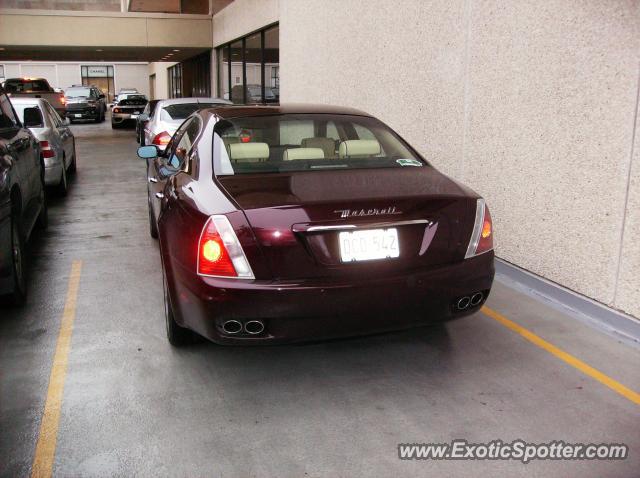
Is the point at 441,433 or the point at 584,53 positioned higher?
the point at 584,53

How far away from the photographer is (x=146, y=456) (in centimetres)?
289

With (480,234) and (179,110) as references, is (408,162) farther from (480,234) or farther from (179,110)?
(179,110)

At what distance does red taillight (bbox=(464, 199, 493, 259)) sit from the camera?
3469mm

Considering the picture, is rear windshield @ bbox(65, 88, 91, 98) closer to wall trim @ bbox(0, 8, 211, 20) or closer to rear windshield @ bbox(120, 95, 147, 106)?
rear windshield @ bbox(120, 95, 147, 106)

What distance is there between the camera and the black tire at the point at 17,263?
461 cm

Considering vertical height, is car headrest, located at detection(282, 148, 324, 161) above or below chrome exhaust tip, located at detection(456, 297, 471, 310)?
above

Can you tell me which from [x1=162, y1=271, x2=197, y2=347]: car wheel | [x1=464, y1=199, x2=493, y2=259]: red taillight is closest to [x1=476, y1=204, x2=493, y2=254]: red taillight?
[x1=464, y1=199, x2=493, y2=259]: red taillight

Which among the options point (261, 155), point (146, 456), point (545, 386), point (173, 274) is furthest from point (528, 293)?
point (146, 456)

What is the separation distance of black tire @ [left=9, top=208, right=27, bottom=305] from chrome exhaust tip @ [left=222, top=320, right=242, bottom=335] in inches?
85.3

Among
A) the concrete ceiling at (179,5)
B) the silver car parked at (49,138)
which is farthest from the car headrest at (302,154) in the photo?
the concrete ceiling at (179,5)

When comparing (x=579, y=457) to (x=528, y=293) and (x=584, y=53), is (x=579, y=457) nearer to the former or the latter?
(x=528, y=293)

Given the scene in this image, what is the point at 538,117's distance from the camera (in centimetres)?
518

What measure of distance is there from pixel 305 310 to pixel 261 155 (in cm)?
129

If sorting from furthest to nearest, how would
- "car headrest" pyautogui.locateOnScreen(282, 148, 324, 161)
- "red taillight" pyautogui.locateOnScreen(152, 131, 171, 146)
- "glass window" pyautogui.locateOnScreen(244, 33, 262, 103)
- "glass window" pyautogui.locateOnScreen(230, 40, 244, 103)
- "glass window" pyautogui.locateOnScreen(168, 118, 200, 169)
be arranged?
"glass window" pyautogui.locateOnScreen(230, 40, 244, 103) → "glass window" pyautogui.locateOnScreen(244, 33, 262, 103) → "red taillight" pyautogui.locateOnScreen(152, 131, 171, 146) → "glass window" pyautogui.locateOnScreen(168, 118, 200, 169) → "car headrest" pyautogui.locateOnScreen(282, 148, 324, 161)
